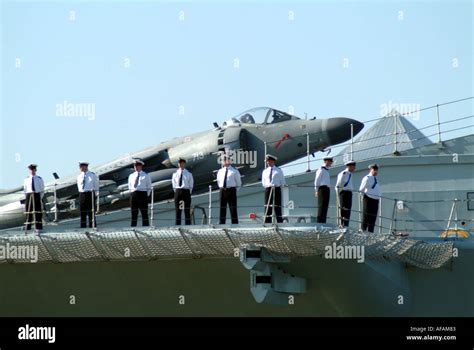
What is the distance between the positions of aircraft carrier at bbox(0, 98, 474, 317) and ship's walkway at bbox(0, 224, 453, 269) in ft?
0.08

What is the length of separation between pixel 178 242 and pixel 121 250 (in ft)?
4.55

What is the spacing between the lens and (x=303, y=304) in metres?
25.1

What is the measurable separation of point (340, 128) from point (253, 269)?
9.20m

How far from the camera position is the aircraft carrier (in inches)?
899

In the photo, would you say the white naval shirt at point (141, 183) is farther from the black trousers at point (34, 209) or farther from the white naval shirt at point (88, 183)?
the black trousers at point (34, 209)

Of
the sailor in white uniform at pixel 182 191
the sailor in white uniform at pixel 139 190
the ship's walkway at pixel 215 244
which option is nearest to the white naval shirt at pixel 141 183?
the sailor in white uniform at pixel 139 190

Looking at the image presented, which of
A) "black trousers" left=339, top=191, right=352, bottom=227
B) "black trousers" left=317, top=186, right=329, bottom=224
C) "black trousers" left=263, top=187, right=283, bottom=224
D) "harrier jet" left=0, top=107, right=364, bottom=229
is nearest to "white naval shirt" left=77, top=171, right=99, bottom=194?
"black trousers" left=263, top=187, right=283, bottom=224

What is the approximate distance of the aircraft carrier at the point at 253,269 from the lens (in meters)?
22.8

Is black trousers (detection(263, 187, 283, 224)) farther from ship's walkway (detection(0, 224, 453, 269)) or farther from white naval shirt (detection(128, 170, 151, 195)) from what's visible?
white naval shirt (detection(128, 170, 151, 195))

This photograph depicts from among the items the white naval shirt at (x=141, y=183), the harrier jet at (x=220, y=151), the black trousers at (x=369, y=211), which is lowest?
the black trousers at (x=369, y=211)

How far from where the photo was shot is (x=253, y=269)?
74.1 feet

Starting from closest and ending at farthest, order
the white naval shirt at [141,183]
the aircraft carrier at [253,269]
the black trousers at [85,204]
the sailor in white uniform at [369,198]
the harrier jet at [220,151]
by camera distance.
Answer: the aircraft carrier at [253,269]
the sailor in white uniform at [369,198]
the white naval shirt at [141,183]
the black trousers at [85,204]
the harrier jet at [220,151]

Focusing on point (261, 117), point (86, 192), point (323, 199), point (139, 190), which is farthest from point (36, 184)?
point (261, 117)
